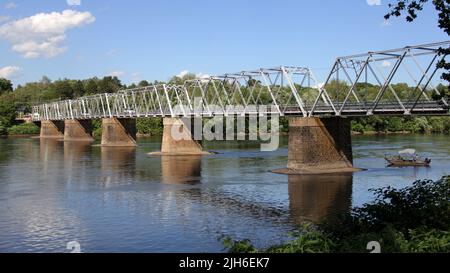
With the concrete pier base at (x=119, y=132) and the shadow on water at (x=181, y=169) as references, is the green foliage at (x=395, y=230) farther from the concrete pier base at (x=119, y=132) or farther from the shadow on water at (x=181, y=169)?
the concrete pier base at (x=119, y=132)

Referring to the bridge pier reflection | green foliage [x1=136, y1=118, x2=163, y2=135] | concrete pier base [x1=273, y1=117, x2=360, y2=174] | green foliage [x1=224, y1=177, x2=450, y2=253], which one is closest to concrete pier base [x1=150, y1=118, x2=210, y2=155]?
concrete pier base [x1=273, y1=117, x2=360, y2=174]

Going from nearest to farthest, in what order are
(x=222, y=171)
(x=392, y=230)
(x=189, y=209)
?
1. (x=392, y=230)
2. (x=189, y=209)
3. (x=222, y=171)

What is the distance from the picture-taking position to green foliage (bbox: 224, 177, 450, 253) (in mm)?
16250

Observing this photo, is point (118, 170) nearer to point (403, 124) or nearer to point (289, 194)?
point (289, 194)

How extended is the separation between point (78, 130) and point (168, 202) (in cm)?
11386

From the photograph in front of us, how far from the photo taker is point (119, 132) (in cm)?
11544

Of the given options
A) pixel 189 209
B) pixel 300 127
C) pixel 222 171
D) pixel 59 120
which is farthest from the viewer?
pixel 59 120

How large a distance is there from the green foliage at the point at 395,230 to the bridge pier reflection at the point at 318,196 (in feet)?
18.5

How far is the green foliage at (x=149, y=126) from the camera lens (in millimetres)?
167250

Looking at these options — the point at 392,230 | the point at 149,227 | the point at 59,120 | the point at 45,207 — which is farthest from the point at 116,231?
the point at 59,120
